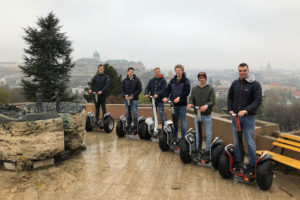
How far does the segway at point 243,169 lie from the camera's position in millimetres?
3171

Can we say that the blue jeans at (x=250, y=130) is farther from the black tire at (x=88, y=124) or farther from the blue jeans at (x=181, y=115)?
the black tire at (x=88, y=124)

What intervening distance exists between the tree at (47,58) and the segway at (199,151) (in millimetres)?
19245

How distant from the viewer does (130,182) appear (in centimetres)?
354

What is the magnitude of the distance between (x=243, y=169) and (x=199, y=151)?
0.90m

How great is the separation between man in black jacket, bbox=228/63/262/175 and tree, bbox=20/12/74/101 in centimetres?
2012

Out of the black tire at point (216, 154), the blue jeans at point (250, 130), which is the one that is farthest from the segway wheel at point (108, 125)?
the blue jeans at point (250, 130)

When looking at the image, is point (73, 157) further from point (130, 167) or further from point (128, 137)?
point (128, 137)

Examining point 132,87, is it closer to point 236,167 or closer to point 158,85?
point 158,85

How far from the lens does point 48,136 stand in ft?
13.3

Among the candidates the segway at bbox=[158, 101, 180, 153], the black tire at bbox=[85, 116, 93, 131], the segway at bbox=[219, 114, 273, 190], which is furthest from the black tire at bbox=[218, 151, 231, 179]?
the black tire at bbox=[85, 116, 93, 131]

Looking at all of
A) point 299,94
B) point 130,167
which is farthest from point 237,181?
point 299,94

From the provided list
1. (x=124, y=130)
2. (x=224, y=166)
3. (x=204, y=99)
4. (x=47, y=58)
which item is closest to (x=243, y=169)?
(x=224, y=166)

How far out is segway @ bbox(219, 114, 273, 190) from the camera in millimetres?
3171

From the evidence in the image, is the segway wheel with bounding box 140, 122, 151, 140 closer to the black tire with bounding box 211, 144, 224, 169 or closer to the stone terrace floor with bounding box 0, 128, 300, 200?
the stone terrace floor with bounding box 0, 128, 300, 200
